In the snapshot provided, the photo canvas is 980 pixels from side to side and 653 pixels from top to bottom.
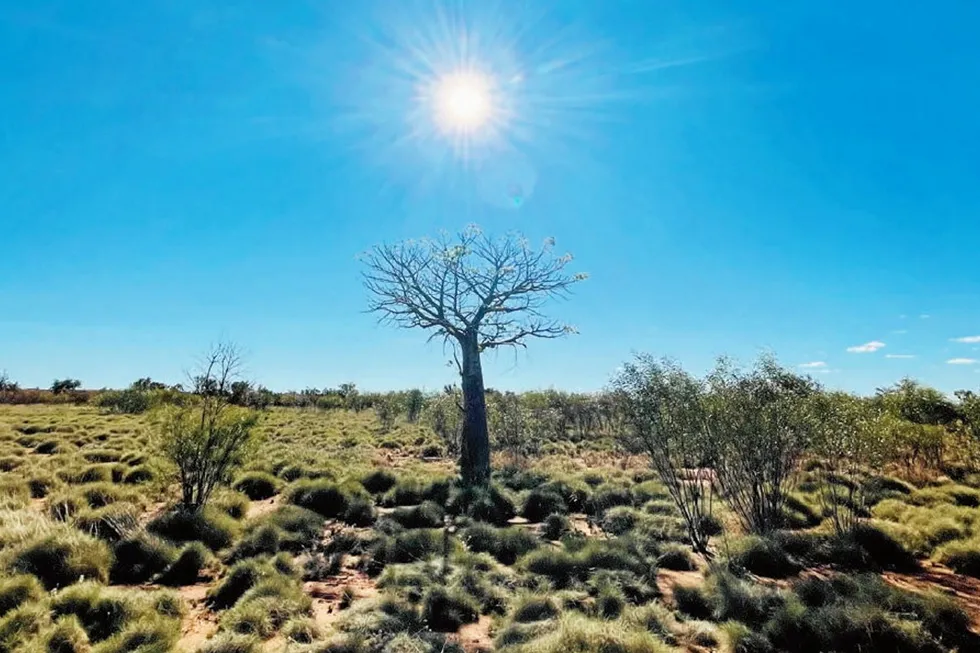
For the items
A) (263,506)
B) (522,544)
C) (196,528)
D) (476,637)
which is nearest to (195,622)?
(476,637)

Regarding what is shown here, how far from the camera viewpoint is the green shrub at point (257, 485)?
12977mm

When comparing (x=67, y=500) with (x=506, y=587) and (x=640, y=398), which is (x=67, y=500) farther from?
(x=640, y=398)

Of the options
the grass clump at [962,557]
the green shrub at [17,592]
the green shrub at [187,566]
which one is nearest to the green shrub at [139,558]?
the green shrub at [187,566]

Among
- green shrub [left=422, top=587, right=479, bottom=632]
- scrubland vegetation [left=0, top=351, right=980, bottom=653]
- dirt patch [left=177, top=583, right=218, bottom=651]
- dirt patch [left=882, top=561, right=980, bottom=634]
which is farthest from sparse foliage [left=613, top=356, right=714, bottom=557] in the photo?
dirt patch [left=177, top=583, right=218, bottom=651]

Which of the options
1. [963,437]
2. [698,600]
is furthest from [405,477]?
[963,437]

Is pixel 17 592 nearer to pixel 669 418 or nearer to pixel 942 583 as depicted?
pixel 669 418

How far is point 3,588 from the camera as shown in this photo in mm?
5508

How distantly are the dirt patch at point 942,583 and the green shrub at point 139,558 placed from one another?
34.2 ft

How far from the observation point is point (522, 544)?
889 cm

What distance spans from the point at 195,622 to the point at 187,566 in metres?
1.91

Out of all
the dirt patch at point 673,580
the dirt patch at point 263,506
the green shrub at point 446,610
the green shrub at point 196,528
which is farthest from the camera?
the dirt patch at point 263,506

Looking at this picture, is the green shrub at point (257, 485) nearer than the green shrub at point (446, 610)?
No

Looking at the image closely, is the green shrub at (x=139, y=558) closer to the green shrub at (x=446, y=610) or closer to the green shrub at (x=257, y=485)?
the green shrub at (x=446, y=610)

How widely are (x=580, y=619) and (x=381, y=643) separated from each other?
6.62 feet
